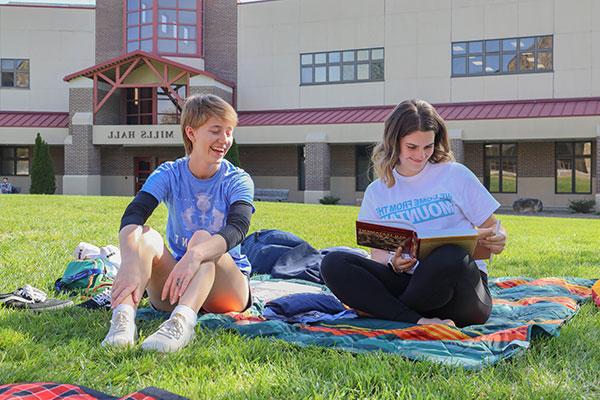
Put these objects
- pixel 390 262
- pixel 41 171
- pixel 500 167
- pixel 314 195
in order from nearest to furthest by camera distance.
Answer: pixel 390 262 < pixel 500 167 < pixel 314 195 < pixel 41 171

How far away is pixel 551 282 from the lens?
222 inches

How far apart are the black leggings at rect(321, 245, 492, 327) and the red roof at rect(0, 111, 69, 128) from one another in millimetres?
29573

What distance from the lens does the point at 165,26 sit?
31547 mm

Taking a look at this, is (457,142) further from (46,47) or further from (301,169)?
(46,47)

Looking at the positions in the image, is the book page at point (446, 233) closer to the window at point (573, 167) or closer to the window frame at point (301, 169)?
the window at point (573, 167)

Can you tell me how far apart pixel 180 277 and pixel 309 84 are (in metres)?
28.1

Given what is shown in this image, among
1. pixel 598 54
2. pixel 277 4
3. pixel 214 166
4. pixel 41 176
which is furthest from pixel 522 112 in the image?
pixel 214 166

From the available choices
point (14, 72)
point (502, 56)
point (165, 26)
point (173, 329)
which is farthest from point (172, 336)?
point (14, 72)

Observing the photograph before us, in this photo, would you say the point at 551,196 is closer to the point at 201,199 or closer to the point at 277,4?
the point at 277,4

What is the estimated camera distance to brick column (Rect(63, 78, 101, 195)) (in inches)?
1178

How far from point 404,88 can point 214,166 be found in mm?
26348

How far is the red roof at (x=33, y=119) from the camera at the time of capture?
31.1 meters

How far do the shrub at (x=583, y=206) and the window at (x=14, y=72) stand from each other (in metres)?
27.0

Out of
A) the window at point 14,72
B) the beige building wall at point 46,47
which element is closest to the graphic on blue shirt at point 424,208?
the beige building wall at point 46,47
